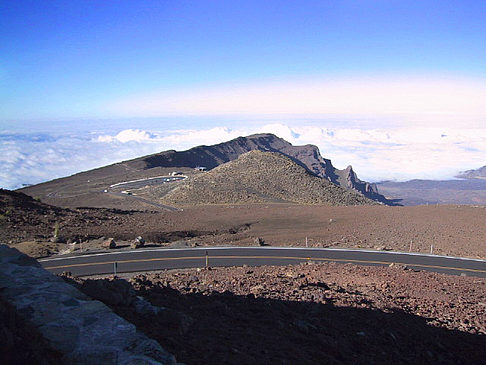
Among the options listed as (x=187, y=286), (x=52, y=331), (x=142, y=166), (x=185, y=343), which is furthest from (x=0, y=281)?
(x=142, y=166)

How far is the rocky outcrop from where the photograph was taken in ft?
16.6

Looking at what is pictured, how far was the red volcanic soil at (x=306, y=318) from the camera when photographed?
7016mm

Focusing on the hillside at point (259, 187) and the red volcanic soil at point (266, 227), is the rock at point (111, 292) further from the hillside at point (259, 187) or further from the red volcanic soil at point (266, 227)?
the hillside at point (259, 187)

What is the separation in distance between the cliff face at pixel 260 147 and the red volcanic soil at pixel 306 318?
89.4 meters

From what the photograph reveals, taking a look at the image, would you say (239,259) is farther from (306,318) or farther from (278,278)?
(306,318)

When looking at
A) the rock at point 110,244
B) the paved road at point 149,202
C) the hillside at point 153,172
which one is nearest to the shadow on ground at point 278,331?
the rock at point 110,244

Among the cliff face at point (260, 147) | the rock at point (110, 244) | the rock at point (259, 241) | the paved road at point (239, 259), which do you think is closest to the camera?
the paved road at point (239, 259)

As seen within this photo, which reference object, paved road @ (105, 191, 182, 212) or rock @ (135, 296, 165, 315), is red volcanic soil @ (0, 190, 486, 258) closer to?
paved road @ (105, 191, 182, 212)

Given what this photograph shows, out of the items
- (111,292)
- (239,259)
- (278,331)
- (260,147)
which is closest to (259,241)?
(239,259)

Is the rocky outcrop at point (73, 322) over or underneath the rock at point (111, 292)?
over

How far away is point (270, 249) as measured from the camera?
2419 cm

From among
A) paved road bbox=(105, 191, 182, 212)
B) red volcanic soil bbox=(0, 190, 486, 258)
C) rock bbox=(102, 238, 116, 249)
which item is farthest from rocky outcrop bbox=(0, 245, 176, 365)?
paved road bbox=(105, 191, 182, 212)

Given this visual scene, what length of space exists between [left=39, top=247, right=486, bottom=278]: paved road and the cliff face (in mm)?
78369

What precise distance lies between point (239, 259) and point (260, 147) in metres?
127
